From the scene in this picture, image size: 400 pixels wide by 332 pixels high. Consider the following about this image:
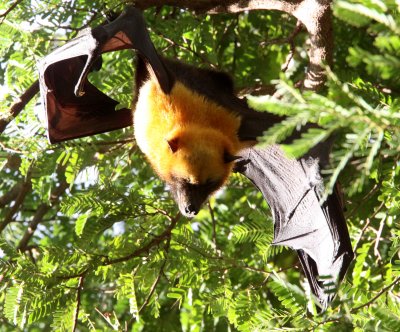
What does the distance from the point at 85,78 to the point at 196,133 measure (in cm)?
80

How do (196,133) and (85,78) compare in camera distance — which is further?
(196,133)

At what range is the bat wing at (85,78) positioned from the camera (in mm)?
4057

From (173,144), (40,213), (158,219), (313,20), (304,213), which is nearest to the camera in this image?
(313,20)

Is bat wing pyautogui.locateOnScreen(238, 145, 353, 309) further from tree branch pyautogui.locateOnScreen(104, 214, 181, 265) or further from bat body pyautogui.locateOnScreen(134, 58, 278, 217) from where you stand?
tree branch pyautogui.locateOnScreen(104, 214, 181, 265)

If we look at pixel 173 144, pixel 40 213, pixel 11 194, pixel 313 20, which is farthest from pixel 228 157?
pixel 11 194

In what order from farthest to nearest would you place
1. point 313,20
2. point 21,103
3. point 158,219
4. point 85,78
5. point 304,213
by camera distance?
1. point 158,219
2. point 21,103
3. point 304,213
4. point 313,20
5. point 85,78

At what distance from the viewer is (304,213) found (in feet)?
14.8

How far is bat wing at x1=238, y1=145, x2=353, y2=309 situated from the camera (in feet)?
13.5

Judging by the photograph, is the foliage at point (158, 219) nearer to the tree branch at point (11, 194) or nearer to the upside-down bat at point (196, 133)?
the tree branch at point (11, 194)

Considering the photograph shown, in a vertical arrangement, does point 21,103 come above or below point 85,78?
below

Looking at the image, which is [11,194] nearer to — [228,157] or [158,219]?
[158,219]

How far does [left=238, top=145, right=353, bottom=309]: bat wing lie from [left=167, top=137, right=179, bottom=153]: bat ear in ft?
2.09

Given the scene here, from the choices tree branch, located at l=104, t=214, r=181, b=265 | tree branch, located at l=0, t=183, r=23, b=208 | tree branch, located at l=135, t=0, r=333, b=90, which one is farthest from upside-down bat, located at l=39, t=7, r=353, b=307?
tree branch, located at l=0, t=183, r=23, b=208

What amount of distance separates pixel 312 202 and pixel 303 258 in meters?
0.37
